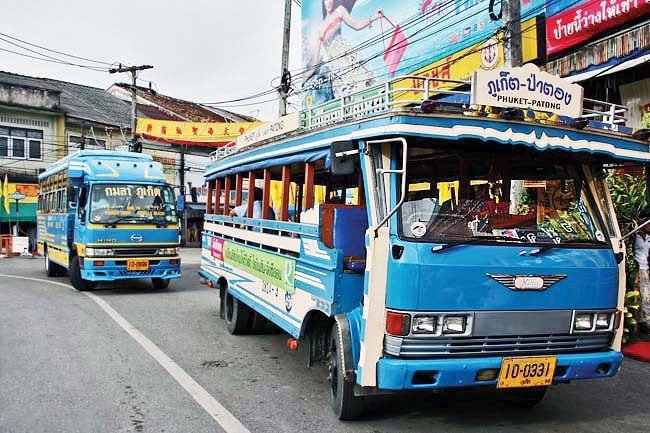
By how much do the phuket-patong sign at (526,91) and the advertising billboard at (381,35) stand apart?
747 cm

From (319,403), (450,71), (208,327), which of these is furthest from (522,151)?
(450,71)

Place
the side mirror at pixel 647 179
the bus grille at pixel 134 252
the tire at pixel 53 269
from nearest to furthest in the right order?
1. the side mirror at pixel 647 179
2. the bus grille at pixel 134 252
3. the tire at pixel 53 269

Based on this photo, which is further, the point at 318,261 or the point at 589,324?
the point at 318,261

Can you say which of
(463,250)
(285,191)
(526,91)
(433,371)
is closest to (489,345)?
(433,371)

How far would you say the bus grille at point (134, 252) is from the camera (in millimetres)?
12562

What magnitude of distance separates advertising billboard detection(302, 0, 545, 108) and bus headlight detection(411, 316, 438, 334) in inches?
344

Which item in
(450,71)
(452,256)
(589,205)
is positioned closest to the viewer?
(452,256)

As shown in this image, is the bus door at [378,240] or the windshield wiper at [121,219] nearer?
the bus door at [378,240]

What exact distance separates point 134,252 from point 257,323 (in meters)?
5.09

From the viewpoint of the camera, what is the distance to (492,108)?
451 cm

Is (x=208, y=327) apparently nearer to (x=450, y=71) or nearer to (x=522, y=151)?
(x=522, y=151)

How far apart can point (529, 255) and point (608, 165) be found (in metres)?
1.46

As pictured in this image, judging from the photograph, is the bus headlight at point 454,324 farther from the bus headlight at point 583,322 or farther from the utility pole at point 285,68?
the utility pole at point 285,68

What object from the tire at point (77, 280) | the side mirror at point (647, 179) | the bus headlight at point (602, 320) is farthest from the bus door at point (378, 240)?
the tire at point (77, 280)
